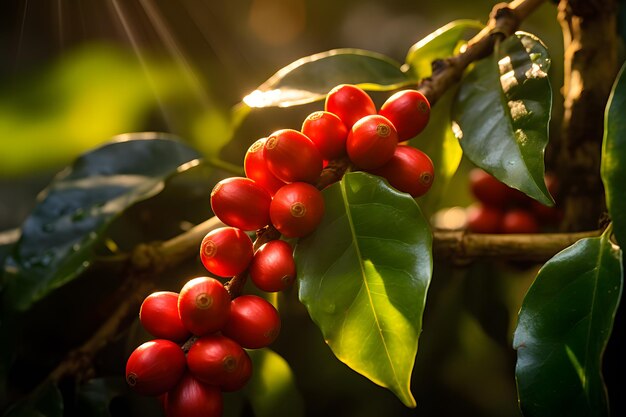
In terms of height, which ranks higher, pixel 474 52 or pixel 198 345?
pixel 474 52

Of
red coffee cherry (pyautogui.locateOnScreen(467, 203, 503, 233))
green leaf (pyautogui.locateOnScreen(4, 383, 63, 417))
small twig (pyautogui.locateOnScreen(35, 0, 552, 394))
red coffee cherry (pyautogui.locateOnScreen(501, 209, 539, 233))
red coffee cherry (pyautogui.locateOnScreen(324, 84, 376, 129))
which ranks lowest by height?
red coffee cherry (pyautogui.locateOnScreen(467, 203, 503, 233))

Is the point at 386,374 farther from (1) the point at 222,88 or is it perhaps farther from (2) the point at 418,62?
(1) the point at 222,88

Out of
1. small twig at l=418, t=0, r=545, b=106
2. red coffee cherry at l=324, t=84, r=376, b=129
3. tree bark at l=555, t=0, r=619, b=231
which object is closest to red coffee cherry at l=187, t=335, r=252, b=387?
red coffee cherry at l=324, t=84, r=376, b=129

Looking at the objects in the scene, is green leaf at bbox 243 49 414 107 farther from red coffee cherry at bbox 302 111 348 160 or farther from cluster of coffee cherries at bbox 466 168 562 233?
cluster of coffee cherries at bbox 466 168 562 233

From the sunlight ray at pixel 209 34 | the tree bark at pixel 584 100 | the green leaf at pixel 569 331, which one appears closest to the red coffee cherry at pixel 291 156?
the green leaf at pixel 569 331

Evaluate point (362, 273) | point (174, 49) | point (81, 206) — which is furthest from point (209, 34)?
point (362, 273)

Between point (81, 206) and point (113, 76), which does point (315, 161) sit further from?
point (113, 76)

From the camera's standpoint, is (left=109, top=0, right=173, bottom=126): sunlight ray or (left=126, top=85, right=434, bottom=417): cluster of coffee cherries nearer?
(left=126, top=85, right=434, bottom=417): cluster of coffee cherries
